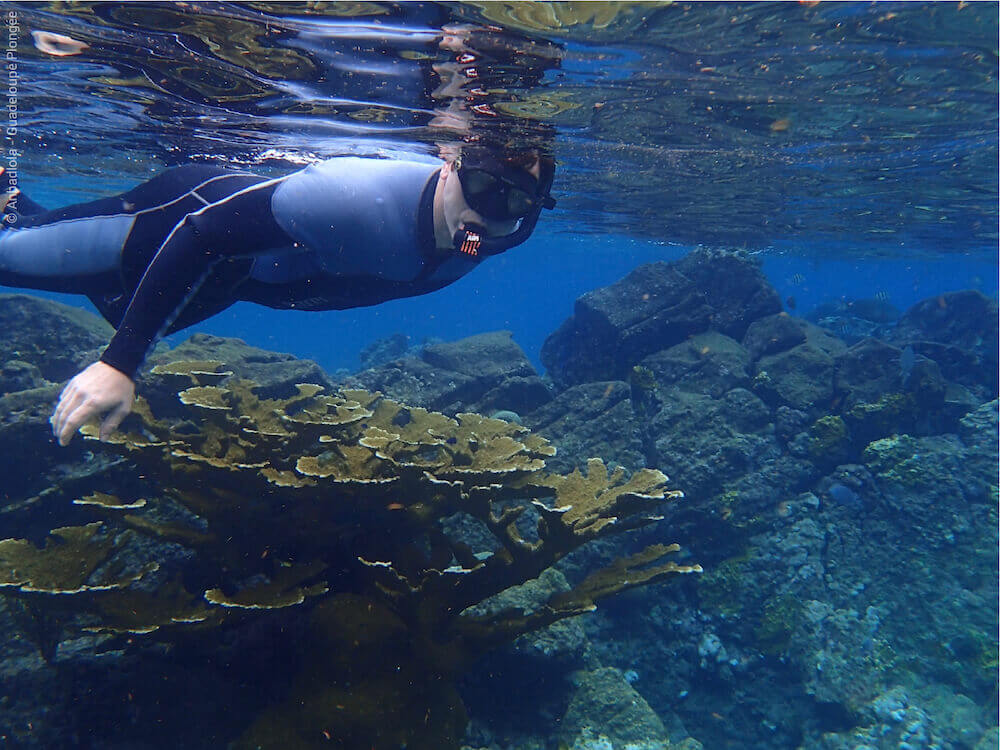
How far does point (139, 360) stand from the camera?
9.20ft

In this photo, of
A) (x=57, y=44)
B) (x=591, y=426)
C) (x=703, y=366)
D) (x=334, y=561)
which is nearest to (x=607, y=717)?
(x=334, y=561)

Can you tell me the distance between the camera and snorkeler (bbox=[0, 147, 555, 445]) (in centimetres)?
279

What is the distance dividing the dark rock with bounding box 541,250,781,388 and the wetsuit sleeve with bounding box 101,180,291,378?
41.6 ft

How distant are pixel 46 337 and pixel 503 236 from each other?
36.0 ft

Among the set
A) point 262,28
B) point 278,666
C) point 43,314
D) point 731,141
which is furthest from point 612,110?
point 43,314

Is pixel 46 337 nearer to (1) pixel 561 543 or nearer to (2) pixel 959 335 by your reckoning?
(1) pixel 561 543

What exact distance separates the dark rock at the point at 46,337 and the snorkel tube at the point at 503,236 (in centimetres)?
934

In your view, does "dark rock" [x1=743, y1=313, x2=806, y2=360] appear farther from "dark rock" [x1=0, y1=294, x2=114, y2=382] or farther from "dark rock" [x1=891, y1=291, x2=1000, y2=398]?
"dark rock" [x1=0, y1=294, x2=114, y2=382]

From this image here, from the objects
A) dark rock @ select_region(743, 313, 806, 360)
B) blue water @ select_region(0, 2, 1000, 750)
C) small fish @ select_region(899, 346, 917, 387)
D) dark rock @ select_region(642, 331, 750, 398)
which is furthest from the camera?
dark rock @ select_region(743, 313, 806, 360)

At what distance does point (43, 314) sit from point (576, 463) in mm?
10568

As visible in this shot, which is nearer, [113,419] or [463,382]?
[113,419]

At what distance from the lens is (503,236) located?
11.4 ft

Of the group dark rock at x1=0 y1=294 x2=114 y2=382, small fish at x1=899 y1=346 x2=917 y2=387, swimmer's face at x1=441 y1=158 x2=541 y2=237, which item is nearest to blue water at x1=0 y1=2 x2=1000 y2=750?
small fish at x1=899 y1=346 x2=917 y2=387

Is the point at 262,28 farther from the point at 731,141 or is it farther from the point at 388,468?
the point at 731,141
